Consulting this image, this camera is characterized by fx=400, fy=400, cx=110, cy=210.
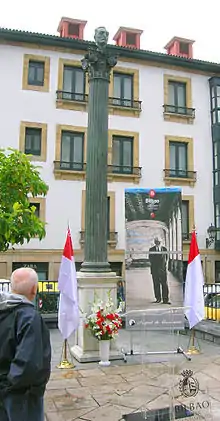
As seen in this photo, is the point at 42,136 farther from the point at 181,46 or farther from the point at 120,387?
the point at 120,387

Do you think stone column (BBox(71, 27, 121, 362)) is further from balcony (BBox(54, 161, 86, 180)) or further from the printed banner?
balcony (BBox(54, 161, 86, 180))

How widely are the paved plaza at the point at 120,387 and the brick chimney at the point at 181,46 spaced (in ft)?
73.9

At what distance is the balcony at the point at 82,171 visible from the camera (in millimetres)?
21125

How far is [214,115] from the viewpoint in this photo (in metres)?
24.1

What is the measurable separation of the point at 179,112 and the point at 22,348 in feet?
73.5

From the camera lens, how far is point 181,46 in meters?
26.7

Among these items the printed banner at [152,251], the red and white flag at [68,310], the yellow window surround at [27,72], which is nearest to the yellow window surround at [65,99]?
the yellow window surround at [27,72]

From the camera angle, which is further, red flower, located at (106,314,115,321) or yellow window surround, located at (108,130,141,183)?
yellow window surround, located at (108,130,141,183)

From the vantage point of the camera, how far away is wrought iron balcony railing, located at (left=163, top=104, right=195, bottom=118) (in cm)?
2339

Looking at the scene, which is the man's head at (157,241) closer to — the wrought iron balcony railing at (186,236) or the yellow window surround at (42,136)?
the yellow window surround at (42,136)

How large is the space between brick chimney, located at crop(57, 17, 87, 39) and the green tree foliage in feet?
63.5

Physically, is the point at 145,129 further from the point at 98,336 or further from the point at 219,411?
the point at 219,411

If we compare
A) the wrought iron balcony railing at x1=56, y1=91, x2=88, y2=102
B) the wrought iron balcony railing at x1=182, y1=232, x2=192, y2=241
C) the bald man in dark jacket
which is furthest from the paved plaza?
the wrought iron balcony railing at x1=56, y1=91, x2=88, y2=102

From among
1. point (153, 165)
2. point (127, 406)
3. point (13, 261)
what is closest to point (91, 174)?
point (127, 406)
